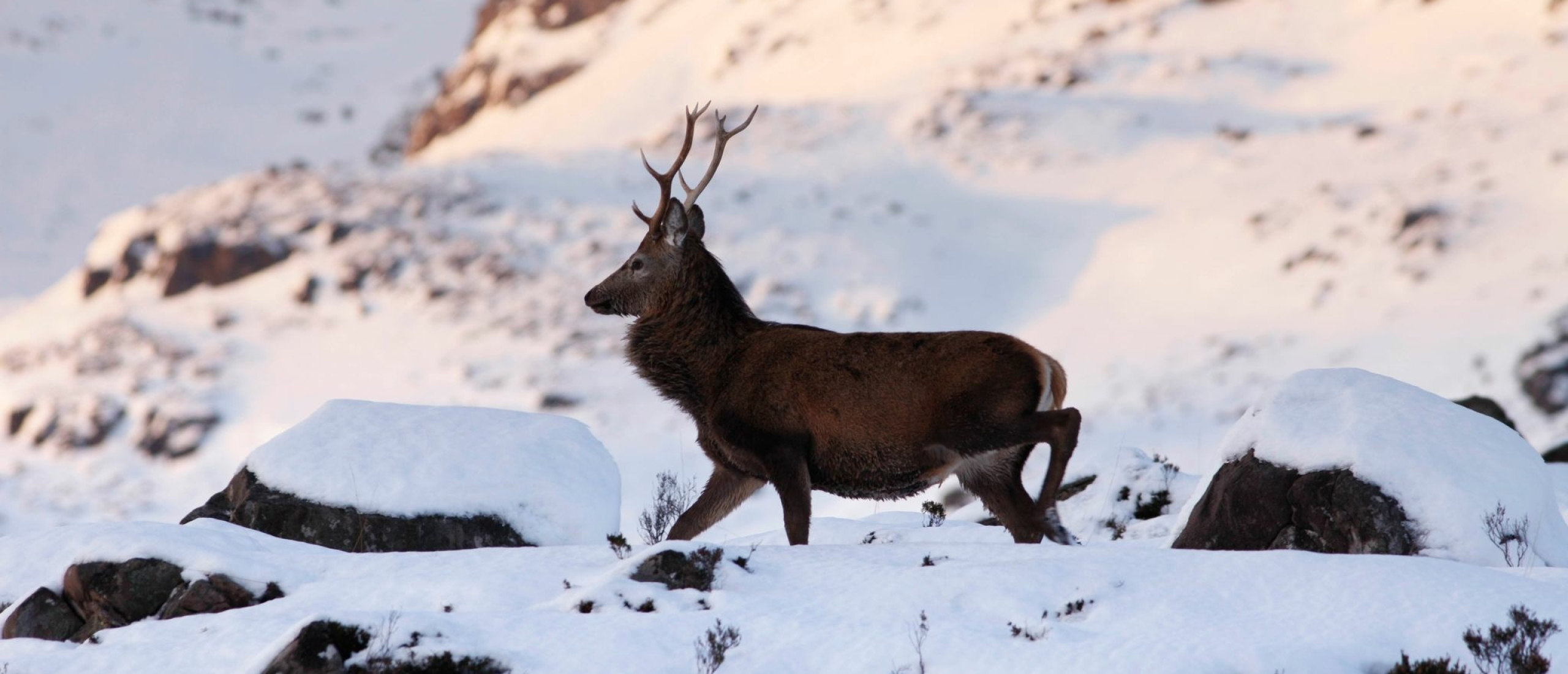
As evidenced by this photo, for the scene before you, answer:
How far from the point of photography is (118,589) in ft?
24.5

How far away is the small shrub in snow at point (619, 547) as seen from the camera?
7715 mm

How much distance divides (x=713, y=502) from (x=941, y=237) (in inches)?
1662

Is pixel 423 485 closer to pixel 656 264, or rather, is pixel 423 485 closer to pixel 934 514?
pixel 656 264

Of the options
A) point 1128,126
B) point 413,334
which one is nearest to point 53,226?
point 413,334

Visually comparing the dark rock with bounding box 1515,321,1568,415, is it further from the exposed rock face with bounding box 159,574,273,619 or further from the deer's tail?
the exposed rock face with bounding box 159,574,273,619

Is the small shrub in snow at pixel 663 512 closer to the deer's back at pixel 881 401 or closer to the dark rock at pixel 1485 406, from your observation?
the deer's back at pixel 881 401

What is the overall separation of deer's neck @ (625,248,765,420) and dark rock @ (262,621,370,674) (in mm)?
3288

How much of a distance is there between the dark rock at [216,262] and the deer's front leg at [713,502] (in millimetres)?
50022

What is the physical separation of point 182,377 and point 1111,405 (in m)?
29.9

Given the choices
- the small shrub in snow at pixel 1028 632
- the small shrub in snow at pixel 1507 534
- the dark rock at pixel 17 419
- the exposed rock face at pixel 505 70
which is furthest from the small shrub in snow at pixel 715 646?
the exposed rock face at pixel 505 70

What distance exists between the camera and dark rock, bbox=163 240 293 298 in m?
55.7

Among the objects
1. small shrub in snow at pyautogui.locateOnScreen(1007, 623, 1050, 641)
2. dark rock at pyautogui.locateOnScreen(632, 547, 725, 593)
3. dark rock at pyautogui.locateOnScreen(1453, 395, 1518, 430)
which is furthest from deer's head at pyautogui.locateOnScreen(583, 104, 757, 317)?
dark rock at pyautogui.locateOnScreen(1453, 395, 1518, 430)

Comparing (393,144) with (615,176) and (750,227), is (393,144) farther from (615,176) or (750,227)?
(750,227)

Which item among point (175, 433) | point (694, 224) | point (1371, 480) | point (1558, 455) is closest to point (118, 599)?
point (694, 224)
